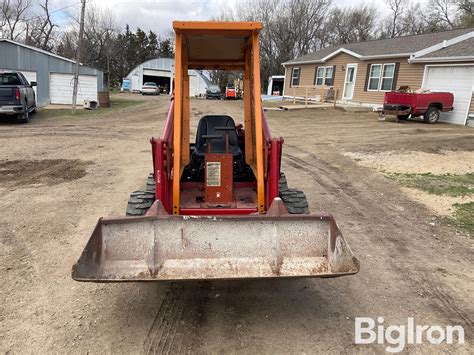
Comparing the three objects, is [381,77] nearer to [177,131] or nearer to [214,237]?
[177,131]

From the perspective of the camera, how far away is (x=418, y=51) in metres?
18.7

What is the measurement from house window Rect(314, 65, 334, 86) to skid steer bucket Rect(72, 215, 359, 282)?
23757 mm

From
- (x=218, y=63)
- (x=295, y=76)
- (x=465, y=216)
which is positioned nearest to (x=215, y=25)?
(x=218, y=63)

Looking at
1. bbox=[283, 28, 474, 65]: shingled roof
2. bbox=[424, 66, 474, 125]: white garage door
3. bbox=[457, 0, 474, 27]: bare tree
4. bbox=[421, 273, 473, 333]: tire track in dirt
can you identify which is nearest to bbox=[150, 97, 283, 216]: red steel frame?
bbox=[421, 273, 473, 333]: tire track in dirt

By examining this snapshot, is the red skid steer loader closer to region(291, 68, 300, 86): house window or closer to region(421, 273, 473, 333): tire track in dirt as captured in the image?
region(421, 273, 473, 333): tire track in dirt

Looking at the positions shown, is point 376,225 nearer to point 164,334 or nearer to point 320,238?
point 320,238

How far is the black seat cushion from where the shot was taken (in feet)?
17.3

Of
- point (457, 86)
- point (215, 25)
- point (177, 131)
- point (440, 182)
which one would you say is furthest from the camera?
point (457, 86)

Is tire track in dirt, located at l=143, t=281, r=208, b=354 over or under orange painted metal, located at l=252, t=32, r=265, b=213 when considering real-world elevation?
under

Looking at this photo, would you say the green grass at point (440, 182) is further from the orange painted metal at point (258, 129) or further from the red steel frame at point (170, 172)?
the orange painted metal at point (258, 129)

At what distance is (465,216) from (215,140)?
12.9 ft

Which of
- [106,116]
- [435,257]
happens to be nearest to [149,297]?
[435,257]

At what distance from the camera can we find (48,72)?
25.0 m

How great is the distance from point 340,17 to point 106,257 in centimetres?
5453
